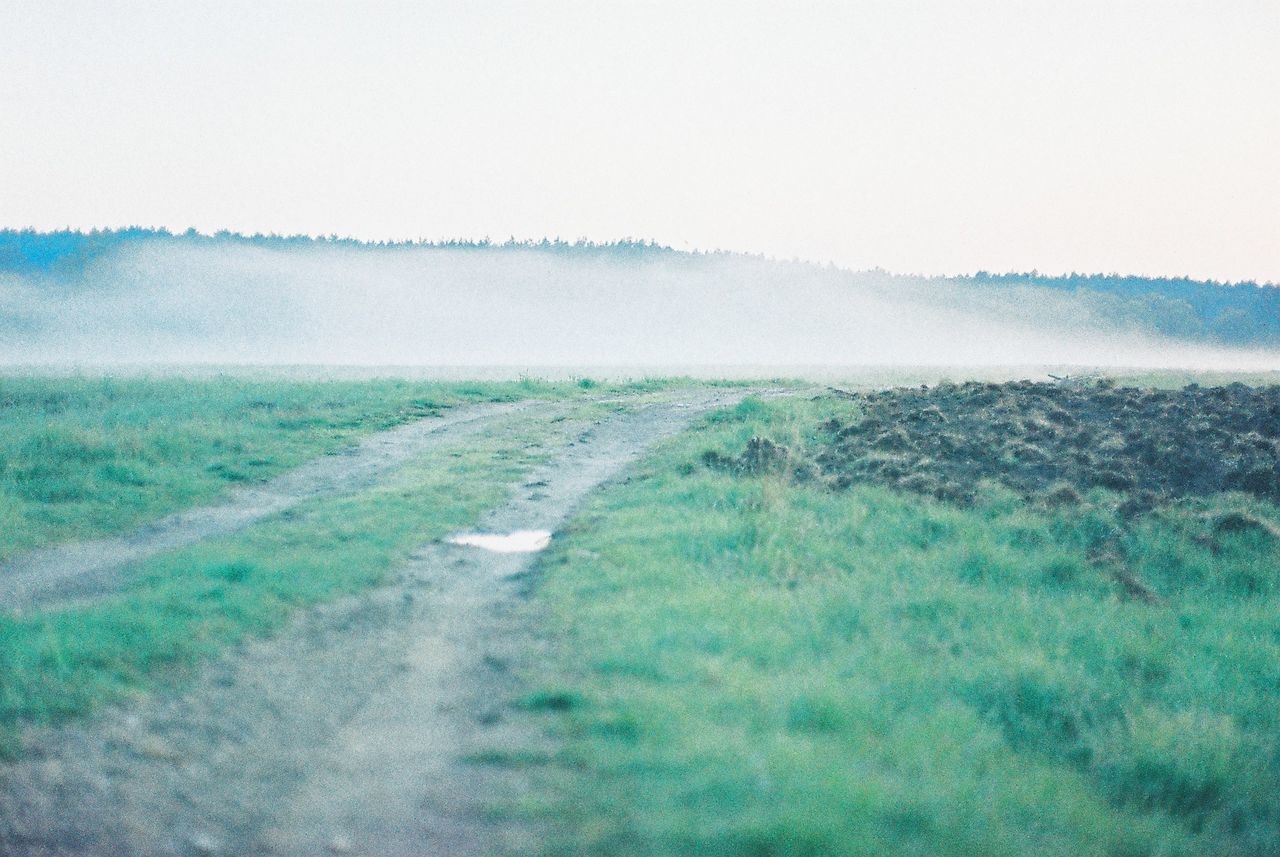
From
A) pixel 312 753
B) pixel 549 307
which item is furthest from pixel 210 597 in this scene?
pixel 549 307

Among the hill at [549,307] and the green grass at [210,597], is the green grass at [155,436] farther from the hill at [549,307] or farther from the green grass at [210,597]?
the hill at [549,307]

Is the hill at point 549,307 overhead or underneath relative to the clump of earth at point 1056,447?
overhead

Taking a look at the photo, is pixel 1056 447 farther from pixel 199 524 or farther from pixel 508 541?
pixel 199 524

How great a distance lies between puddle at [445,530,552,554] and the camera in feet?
32.8

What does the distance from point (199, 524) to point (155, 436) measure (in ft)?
19.7

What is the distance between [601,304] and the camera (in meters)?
110

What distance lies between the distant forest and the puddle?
359 feet

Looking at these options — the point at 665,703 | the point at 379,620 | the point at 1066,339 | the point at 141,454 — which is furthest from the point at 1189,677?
the point at 1066,339

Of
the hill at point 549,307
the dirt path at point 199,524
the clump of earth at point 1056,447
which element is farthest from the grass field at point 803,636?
the hill at point 549,307

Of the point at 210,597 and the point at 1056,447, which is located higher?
the point at 1056,447

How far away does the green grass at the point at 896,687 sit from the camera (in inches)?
181

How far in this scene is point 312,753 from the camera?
5137mm

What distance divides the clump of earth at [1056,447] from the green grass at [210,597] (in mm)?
6177

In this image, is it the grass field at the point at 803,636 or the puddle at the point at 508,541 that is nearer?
the grass field at the point at 803,636
